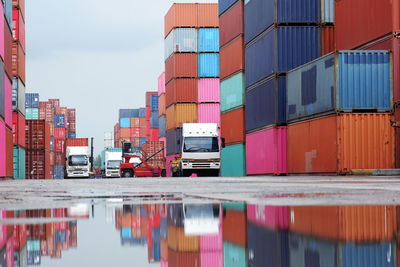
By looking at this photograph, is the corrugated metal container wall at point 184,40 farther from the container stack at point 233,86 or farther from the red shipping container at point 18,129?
the red shipping container at point 18,129

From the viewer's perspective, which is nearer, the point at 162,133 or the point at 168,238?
the point at 168,238

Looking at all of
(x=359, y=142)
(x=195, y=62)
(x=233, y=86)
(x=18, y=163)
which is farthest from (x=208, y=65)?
(x=359, y=142)

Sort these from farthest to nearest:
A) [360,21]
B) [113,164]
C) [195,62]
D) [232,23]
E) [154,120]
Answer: [154,120]
[113,164]
[195,62]
[232,23]
[360,21]

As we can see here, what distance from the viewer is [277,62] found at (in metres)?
29.0

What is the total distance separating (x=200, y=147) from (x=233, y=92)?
638 cm

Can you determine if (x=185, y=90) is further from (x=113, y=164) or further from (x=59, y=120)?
(x=59, y=120)

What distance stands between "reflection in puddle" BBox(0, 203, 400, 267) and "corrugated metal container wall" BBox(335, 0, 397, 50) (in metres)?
19.2

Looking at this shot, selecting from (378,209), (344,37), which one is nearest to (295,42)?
(344,37)

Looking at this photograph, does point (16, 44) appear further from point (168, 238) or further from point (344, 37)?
point (168, 238)

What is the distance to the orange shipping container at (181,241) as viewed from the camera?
2673 mm

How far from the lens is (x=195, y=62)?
49500 millimetres

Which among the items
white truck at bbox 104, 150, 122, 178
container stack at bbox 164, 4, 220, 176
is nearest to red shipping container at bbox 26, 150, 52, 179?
white truck at bbox 104, 150, 122, 178

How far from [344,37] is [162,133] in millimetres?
40685

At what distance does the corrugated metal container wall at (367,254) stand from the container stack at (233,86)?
32.3m
